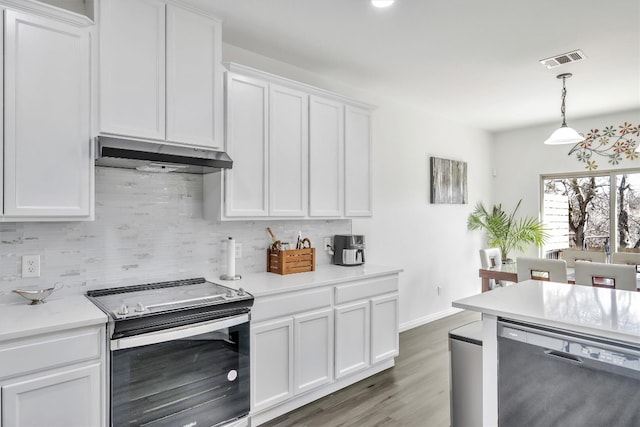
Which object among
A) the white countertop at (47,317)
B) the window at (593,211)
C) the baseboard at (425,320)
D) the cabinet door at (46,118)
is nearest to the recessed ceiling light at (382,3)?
the cabinet door at (46,118)

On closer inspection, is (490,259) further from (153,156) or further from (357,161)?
(153,156)

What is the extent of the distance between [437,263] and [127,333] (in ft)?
13.4

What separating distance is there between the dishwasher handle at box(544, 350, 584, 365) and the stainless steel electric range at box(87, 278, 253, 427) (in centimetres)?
160

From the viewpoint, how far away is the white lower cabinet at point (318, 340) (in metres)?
2.52

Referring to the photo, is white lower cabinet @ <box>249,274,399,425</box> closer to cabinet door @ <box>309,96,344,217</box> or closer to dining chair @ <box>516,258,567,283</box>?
cabinet door @ <box>309,96,344,217</box>

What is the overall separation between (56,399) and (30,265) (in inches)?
31.8

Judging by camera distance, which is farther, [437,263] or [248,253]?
[437,263]

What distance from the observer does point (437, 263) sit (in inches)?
201

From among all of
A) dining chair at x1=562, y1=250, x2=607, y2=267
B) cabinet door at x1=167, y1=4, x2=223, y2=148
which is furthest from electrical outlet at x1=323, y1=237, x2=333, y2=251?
dining chair at x1=562, y1=250, x2=607, y2=267

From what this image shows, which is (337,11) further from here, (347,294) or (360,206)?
(347,294)

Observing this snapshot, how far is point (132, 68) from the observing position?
224 cm

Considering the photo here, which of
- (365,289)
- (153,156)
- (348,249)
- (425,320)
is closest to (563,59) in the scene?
(348,249)

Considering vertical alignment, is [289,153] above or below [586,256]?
above

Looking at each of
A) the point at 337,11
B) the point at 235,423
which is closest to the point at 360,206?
the point at 337,11
